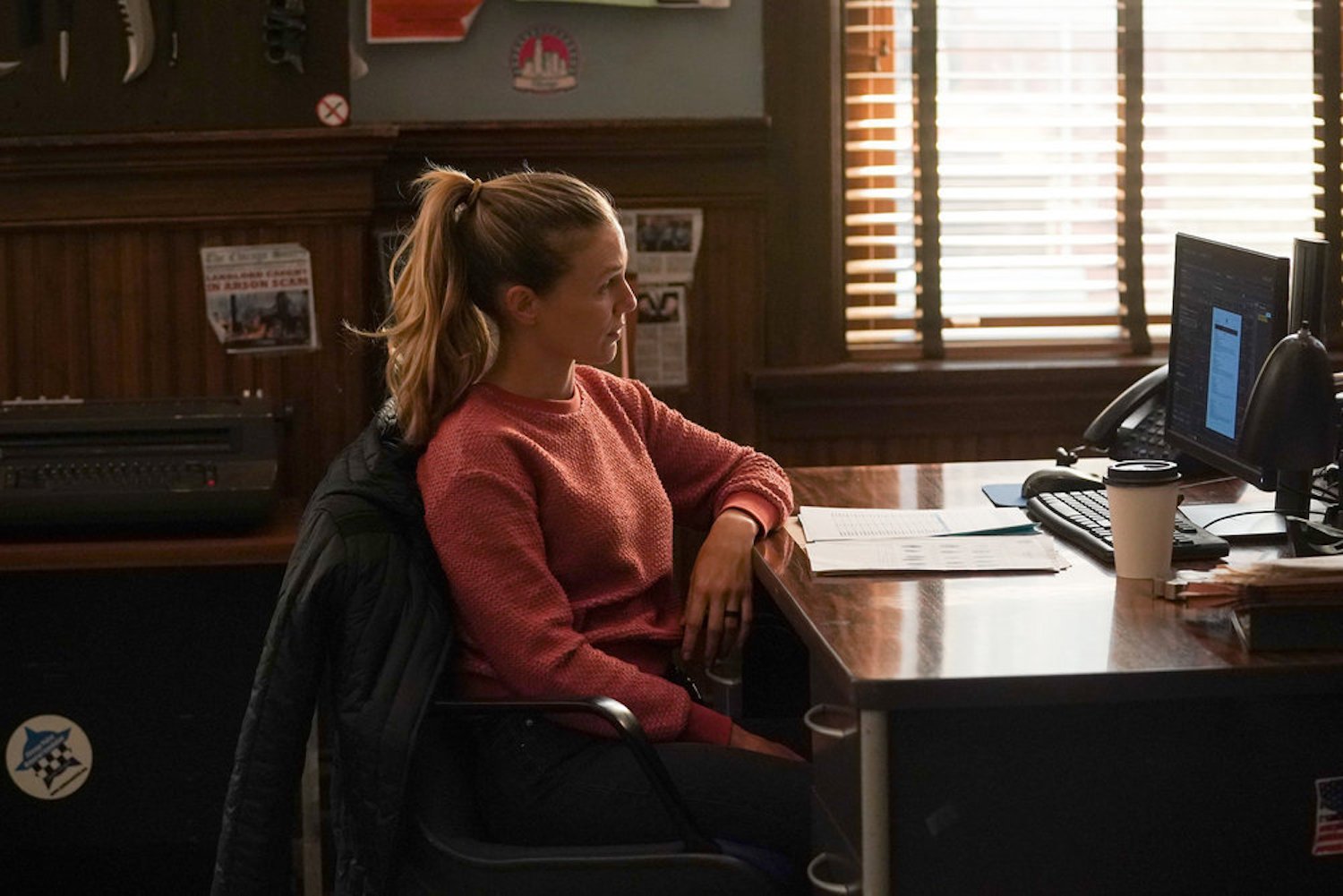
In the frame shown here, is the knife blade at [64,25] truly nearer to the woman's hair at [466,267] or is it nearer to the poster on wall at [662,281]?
the poster on wall at [662,281]

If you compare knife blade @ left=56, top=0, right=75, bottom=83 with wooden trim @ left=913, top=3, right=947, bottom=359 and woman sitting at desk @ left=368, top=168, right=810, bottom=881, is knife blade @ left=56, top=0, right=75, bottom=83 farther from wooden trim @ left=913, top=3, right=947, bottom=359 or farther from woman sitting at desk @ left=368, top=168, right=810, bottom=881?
wooden trim @ left=913, top=3, right=947, bottom=359

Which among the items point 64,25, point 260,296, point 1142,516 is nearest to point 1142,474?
point 1142,516

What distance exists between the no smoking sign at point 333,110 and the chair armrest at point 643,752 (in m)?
1.53

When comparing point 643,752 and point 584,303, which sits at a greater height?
point 584,303

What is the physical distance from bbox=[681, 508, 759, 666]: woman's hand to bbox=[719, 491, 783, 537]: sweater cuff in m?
0.07

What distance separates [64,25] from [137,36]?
0.13m

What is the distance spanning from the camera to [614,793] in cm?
173

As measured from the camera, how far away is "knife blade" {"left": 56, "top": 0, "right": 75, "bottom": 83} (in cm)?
288

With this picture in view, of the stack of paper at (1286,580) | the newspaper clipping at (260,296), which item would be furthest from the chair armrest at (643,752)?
the newspaper clipping at (260,296)

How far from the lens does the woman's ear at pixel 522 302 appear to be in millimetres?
1939

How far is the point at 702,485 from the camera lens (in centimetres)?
224

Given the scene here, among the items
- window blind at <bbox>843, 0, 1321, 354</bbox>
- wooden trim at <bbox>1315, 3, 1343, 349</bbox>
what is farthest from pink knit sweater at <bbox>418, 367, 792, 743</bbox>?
wooden trim at <bbox>1315, 3, 1343, 349</bbox>

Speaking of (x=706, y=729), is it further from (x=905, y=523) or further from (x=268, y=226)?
(x=268, y=226)

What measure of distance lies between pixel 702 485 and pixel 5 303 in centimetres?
144
